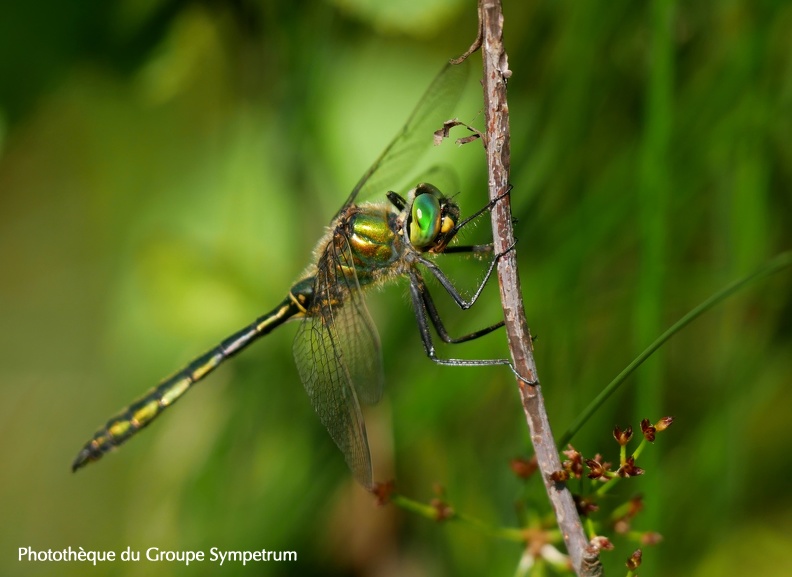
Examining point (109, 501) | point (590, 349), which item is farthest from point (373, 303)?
point (109, 501)

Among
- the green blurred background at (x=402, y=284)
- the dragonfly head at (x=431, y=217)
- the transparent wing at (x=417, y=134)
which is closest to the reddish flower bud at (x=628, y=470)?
the green blurred background at (x=402, y=284)

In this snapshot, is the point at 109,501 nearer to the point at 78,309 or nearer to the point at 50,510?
the point at 50,510

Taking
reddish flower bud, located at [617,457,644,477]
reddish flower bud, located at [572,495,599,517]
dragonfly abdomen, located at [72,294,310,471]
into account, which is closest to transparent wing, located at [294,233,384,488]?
dragonfly abdomen, located at [72,294,310,471]

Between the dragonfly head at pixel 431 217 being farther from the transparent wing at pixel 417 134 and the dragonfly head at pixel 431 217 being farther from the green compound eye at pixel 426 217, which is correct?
the transparent wing at pixel 417 134

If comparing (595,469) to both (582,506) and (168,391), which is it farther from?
(168,391)

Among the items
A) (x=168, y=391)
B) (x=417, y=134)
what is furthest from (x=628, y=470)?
(x=168, y=391)

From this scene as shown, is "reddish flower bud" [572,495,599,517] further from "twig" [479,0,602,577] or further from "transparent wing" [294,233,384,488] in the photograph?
"transparent wing" [294,233,384,488]
